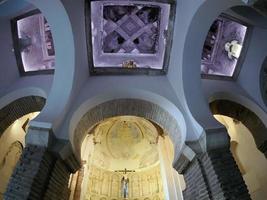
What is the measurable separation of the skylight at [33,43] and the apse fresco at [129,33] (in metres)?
1.09

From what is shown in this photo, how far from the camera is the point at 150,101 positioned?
5.00 m

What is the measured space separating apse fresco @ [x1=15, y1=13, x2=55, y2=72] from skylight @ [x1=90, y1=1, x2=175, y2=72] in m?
1.07

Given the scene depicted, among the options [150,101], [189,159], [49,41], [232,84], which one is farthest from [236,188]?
[49,41]

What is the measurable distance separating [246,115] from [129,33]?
3.22 meters

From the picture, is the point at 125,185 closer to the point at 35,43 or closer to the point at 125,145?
the point at 125,145

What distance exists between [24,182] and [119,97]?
2.35m

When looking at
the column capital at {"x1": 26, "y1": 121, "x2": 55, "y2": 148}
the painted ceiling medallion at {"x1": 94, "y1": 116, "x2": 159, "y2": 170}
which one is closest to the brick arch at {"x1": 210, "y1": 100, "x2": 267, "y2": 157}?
the column capital at {"x1": 26, "y1": 121, "x2": 55, "y2": 148}

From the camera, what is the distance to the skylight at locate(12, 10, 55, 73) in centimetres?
504

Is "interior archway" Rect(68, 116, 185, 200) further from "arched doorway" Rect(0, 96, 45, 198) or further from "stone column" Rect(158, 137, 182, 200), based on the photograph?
"arched doorway" Rect(0, 96, 45, 198)

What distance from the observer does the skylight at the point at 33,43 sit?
5039mm

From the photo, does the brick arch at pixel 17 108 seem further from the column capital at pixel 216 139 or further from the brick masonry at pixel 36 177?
the column capital at pixel 216 139

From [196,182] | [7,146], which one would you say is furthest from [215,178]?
[7,146]

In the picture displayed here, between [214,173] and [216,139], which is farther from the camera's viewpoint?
[216,139]

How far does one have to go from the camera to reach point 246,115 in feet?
18.9
